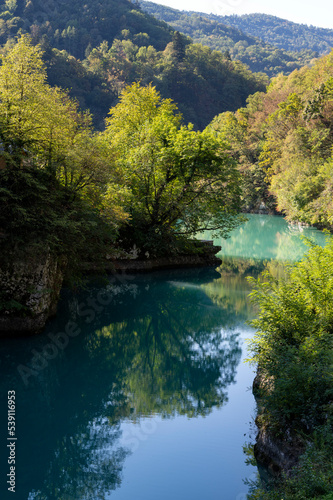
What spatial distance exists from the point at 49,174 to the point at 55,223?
1687 millimetres

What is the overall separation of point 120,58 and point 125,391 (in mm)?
96631

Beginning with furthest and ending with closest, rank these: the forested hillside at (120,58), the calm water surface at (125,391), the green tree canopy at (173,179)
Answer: the forested hillside at (120,58) → the green tree canopy at (173,179) → the calm water surface at (125,391)

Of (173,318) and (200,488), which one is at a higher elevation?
(173,318)

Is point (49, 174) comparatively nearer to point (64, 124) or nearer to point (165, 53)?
point (64, 124)

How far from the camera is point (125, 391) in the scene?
9.09m

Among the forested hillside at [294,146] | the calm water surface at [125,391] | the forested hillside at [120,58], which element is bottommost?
the calm water surface at [125,391]

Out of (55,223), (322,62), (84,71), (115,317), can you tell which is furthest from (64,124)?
(84,71)

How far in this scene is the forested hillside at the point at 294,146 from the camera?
1444 inches

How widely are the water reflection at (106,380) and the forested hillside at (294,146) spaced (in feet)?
72.2

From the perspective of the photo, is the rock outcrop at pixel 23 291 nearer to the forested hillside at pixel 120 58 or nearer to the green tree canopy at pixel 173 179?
the green tree canopy at pixel 173 179

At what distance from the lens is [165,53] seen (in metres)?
A: 102

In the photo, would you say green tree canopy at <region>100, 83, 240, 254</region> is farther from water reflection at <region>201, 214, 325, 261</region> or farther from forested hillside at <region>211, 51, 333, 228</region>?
forested hillside at <region>211, 51, 333, 228</region>

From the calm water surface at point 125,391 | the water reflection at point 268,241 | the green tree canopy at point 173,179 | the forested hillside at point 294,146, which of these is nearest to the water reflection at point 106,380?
the calm water surface at point 125,391

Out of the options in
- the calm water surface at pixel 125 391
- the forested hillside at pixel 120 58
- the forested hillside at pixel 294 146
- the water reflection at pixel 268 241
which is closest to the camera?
the calm water surface at pixel 125 391
